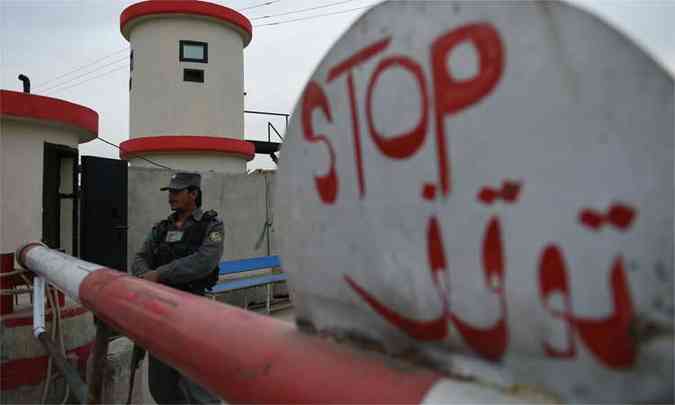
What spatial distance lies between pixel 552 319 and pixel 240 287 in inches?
225

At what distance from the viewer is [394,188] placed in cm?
67

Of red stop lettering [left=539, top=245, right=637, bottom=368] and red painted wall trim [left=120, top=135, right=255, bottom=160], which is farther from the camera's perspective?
red painted wall trim [left=120, top=135, right=255, bottom=160]

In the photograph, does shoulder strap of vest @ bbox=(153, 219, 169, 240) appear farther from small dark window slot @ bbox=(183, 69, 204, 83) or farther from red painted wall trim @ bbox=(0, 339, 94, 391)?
small dark window slot @ bbox=(183, 69, 204, 83)

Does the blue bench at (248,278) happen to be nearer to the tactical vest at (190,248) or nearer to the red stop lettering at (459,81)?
the tactical vest at (190,248)

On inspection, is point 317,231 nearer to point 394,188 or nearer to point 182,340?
point 394,188

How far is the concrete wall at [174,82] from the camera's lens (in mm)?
8703

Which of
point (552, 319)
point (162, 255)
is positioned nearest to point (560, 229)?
point (552, 319)

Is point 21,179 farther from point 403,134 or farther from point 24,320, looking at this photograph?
point 403,134

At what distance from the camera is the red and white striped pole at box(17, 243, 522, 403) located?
0.65 m

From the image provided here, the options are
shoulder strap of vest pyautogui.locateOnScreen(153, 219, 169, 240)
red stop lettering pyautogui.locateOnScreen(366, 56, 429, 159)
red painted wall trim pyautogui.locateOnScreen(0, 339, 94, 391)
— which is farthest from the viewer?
shoulder strap of vest pyautogui.locateOnScreen(153, 219, 169, 240)

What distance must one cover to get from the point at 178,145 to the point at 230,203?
220 cm

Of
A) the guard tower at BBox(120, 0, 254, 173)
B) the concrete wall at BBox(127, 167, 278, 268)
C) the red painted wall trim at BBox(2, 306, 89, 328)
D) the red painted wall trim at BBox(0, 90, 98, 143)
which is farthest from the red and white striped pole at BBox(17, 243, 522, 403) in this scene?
the guard tower at BBox(120, 0, 254, 173)

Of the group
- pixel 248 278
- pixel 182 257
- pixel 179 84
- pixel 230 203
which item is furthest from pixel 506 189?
pixel 179 84

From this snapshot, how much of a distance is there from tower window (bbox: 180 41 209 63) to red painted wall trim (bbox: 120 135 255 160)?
1471 mm
